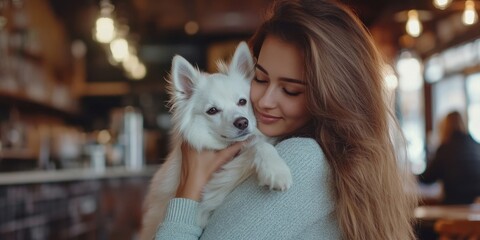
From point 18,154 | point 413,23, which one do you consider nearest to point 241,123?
point 413,23

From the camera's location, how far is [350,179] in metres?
1.55

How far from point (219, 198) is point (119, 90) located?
35.8 ft

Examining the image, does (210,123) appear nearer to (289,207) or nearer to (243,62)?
(243,62)

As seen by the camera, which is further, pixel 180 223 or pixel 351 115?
pixel 351 115

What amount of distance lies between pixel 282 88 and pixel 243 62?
33 centimetres

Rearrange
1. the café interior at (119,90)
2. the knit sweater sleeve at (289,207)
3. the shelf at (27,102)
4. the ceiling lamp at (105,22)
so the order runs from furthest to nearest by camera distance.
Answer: the shelf at (27,102)
the ceiling lamp at (105,22)
the café interior at (119,90)
the knit sweater sleeve at (289,207)

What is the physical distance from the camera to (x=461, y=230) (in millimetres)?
2762

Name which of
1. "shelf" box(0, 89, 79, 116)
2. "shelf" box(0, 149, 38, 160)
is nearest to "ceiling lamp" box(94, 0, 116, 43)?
"shelf" box(0, 89, 79, 116)

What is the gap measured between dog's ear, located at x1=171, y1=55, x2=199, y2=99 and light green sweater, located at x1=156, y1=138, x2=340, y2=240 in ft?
1.65

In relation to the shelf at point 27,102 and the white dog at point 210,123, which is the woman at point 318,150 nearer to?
the white dog at point 210,123

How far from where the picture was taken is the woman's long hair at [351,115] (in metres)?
1.57

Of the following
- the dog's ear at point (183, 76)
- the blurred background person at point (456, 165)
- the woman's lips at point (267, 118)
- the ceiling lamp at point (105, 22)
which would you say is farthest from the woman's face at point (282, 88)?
the ceiling lamp at point (105, 22)

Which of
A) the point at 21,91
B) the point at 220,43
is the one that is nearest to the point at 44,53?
the point at 21,91

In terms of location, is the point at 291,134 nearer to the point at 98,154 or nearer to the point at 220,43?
the point at 98,154
